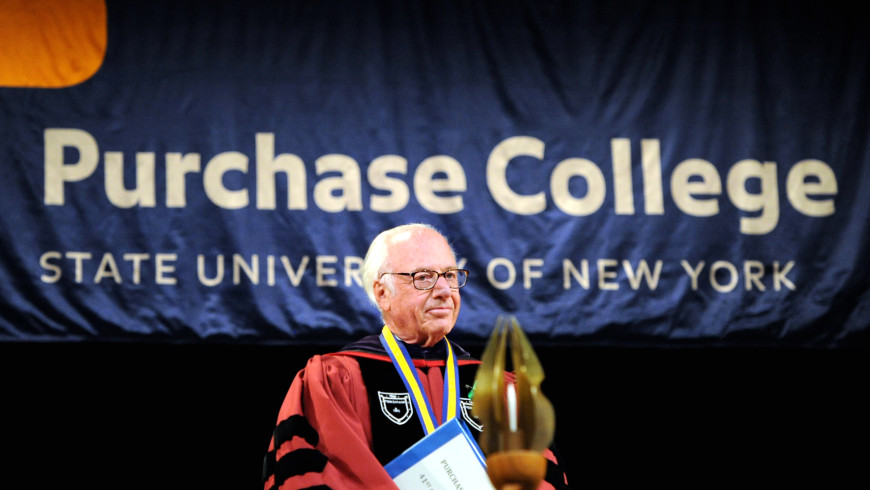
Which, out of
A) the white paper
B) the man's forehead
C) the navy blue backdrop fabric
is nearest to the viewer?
the white paper

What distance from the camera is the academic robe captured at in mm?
2369

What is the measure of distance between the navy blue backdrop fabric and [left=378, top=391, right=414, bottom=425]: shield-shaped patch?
0.98 m

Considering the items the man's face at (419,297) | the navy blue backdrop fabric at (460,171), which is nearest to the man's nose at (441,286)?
the man's face at (419,297)

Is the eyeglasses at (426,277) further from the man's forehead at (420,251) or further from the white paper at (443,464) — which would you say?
the white paper at (443,464)

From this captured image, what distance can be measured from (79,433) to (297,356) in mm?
840

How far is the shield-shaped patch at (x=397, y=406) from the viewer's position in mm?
2576

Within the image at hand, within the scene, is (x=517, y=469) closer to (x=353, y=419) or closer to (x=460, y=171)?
(x=353, y=419)

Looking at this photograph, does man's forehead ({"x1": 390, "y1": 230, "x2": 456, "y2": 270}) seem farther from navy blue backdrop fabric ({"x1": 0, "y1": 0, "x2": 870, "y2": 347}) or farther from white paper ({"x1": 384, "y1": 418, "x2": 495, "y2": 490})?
navy blue backdrop fabric ({"x1": 0, "y1": 0, "x2": 870, "y2": 347})

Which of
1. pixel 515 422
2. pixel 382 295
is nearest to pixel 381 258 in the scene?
pixel 382 295

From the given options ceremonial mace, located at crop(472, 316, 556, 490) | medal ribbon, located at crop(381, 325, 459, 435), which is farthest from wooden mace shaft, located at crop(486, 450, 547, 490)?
medal ribbon, located at crop(381, 325, 459, 435)

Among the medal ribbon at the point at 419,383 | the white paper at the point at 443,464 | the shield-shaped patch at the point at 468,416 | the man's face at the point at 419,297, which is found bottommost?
the white paper at the point at 443,464

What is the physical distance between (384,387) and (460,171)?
4.27ft

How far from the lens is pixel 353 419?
8.23 feet

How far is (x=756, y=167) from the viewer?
3.85 metres
